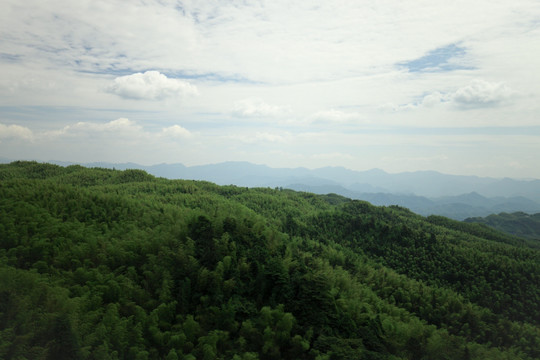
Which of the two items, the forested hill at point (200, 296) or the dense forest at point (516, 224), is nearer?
the forested hill at point (200, 296)

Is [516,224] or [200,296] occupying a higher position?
[200,296]

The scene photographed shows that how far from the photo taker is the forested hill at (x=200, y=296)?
632 inches

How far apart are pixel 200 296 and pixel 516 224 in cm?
20939

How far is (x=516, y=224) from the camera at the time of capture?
164 metres

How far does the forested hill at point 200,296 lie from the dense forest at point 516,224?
505ft

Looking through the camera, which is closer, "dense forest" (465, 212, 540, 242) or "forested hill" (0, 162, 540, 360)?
"forested hill" (0, 162, 540, 360)

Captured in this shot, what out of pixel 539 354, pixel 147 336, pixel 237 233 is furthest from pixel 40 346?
pixel 539 354

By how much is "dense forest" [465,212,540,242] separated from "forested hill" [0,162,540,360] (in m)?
154

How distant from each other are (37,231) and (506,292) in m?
54.2

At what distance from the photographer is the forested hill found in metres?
16.0

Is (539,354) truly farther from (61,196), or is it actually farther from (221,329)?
(61,196)

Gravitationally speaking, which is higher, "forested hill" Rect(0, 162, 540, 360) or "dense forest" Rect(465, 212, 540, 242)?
"forested hill" Rect(0, 162, 540, 360)

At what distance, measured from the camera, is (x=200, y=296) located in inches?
823

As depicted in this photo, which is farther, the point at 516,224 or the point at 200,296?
the point at 516,224
